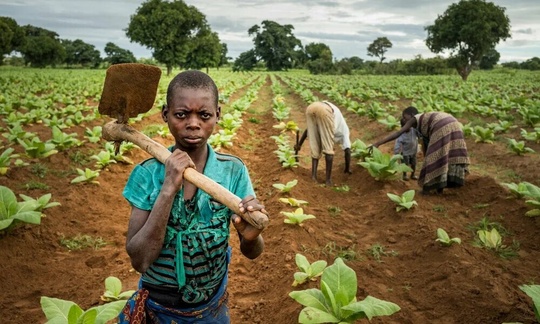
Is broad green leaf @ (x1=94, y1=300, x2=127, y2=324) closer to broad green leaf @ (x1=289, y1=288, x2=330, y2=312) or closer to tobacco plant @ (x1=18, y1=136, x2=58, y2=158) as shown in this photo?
broad green leaf @ (x1=289, y1=288, x2=330, y2=312)

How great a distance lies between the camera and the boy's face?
1489 mm

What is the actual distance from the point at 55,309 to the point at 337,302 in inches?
60.5

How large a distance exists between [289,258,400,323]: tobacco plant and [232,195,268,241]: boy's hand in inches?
42.2

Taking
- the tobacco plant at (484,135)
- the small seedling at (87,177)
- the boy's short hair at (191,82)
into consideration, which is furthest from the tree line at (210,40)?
the boy's short hair at (191,82)

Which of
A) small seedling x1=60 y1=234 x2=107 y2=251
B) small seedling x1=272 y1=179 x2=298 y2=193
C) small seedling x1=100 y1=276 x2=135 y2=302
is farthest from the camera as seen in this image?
small seedling x1=272 y1=179 x2=298 y2=193

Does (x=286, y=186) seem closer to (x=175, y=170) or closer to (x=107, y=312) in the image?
(x=107, y=312)

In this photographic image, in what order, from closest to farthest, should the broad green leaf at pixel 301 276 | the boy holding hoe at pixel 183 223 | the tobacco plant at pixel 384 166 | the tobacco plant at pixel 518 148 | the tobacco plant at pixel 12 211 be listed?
the boy holding hoe at pixel 183 223 → the broad green leaf at pixel 301 276 → the tobacco plant at pixel 12 211 → the tobacco plant at pixel 384 166 → the tobacco plant at pixel 518 148

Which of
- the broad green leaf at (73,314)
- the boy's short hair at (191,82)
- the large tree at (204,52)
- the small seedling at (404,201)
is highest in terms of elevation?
the large tree at (204,52)

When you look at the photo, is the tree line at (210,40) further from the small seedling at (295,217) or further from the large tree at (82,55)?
the small seedling at (295,217)

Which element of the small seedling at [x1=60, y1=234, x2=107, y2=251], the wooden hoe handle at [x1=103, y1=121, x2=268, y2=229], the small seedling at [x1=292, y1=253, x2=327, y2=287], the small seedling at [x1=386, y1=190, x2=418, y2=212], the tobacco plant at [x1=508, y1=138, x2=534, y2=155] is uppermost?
the wooden hoe handle at [x1=103, y1=121, x2=268, y2=229]

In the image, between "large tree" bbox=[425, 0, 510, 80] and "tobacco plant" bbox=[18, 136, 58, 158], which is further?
"large tree" bbox=[425, 0, 510, 80]

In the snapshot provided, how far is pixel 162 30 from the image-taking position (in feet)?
123

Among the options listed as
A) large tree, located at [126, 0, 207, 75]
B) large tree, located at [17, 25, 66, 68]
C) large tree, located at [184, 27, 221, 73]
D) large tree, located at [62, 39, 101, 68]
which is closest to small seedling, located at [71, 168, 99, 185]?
→ large tree, located at [126, 0, 207, 75]

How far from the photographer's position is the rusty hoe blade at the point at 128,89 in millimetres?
1774
